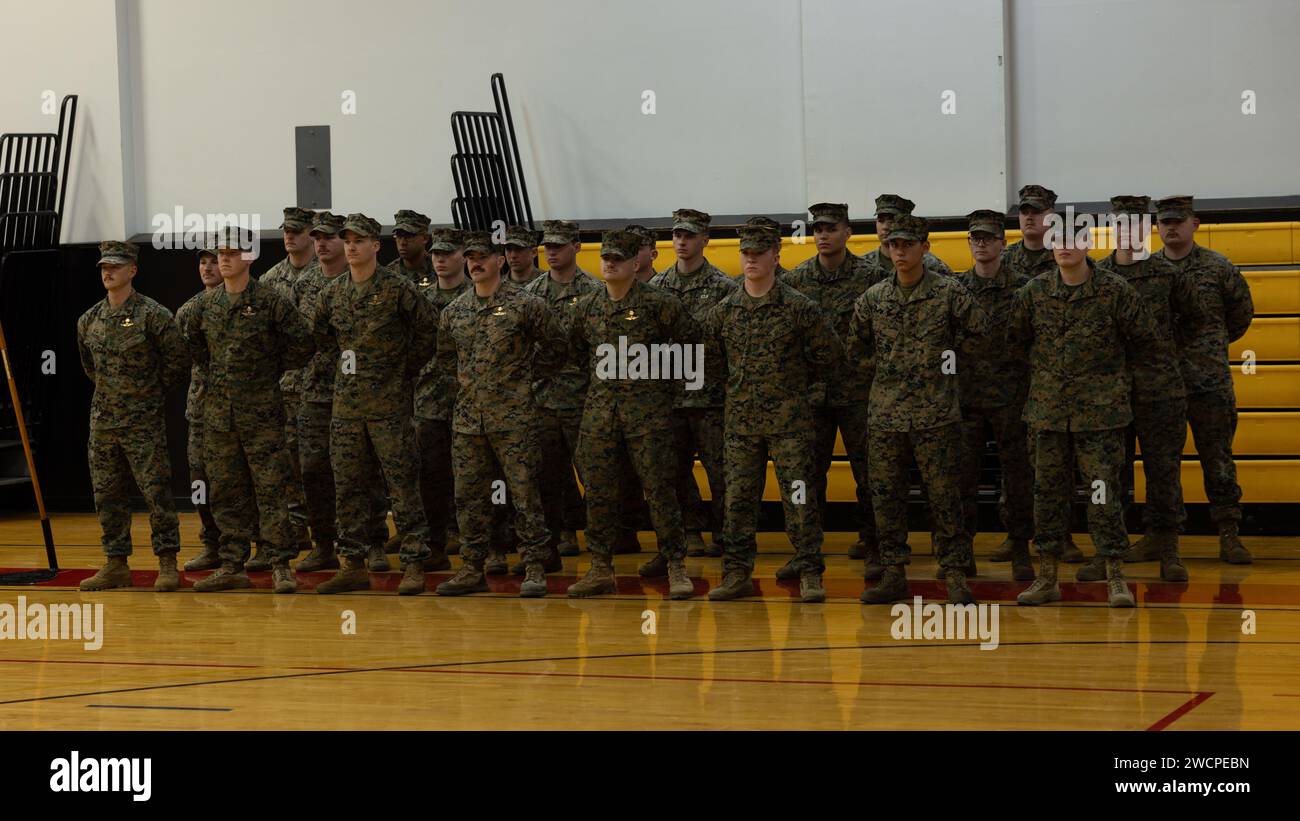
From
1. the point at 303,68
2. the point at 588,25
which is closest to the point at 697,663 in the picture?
the point at 588,25

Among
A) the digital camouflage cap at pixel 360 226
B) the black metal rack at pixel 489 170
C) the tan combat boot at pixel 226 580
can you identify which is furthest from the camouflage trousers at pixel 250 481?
the black metal rack at pixel 489 170

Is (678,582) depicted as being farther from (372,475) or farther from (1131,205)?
(1131,205)

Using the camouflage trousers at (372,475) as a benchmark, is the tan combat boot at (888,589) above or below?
below

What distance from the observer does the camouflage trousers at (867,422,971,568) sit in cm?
645

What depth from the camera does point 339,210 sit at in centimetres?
1083

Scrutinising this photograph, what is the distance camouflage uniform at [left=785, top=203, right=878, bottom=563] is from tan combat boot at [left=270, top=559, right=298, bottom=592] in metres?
2.49

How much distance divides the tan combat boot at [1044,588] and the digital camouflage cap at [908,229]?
1.40m

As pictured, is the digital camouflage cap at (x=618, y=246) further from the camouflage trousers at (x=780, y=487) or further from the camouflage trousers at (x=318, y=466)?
the camouflage trousers at (x=318, y=466)

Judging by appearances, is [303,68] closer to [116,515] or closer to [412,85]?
[412,85]

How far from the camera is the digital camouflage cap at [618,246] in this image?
6871mm

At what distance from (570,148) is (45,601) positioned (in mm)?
4544

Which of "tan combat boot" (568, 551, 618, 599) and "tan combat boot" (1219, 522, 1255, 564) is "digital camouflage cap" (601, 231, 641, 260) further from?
"tan combat boot" (1219, 522, 1255, 564)

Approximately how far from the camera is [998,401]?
23.6ft

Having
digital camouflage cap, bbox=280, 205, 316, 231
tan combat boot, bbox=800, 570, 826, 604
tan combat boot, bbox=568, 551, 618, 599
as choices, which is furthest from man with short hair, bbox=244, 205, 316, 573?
tan combat boot, bbox=800, 570, 826, 604
